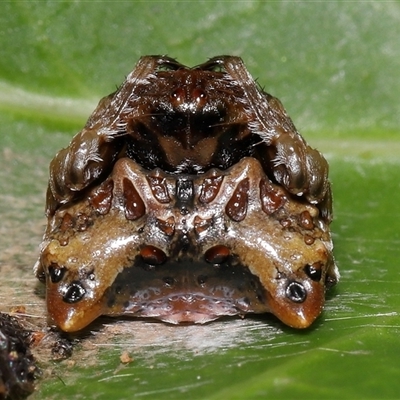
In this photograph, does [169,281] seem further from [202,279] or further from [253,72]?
[253,72]

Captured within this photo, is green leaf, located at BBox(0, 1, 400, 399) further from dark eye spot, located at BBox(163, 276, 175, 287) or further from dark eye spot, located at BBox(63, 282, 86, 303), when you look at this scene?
dark eye spot, located at BBox(163, 276, 175, 287)

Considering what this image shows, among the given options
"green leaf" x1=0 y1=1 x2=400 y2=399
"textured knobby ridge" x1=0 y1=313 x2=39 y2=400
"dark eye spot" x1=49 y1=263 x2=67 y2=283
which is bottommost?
"textured knobby ridge" x1=0 y1=313 x2=39 y2=400

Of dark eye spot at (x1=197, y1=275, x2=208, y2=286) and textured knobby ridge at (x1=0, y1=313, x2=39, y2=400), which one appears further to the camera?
dark eye spot at (x1=197, y1=275, x2=208, y2=286)

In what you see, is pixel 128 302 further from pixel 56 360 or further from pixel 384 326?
pixel 384 326

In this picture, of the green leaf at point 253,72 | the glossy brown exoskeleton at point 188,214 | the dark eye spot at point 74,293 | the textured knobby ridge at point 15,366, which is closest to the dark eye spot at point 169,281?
the glossy brown exoskeleton at point 188,214

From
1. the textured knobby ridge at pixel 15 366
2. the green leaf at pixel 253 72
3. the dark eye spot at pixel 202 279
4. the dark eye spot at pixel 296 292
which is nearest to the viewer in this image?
the textured knobby ridge at pixel 15 366

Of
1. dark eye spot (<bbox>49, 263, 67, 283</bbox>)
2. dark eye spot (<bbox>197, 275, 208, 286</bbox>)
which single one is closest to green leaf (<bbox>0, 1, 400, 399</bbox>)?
dark eye spot (<bbox>49, 263, 67, 283</bbox>)

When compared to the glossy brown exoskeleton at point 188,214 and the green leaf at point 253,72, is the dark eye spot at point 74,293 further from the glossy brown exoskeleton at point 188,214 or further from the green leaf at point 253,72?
the green leaf at point 253,72

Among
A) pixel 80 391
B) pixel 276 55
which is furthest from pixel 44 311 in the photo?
pixel 276 55
